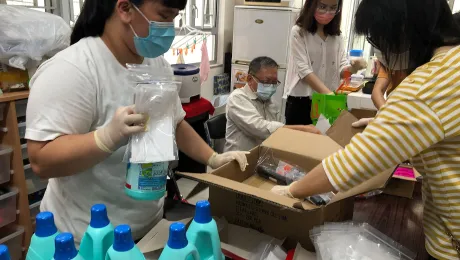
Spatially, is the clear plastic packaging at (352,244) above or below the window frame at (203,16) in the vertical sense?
below

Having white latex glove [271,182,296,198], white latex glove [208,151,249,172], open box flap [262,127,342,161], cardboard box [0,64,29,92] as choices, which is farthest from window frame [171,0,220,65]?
white latex glove [271,182,296,198]

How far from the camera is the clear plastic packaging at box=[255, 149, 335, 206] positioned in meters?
1.25

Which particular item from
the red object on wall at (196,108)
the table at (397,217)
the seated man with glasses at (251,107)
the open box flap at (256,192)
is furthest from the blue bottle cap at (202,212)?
the red object on wall at (196,108)

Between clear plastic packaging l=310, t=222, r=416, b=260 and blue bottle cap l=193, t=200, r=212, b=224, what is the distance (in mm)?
272


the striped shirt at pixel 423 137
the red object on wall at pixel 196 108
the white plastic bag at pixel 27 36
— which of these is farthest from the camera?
the red object on wall at pixel 196 108

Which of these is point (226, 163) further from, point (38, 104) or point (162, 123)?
point (38, 104)

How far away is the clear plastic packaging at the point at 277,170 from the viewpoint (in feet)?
4.09

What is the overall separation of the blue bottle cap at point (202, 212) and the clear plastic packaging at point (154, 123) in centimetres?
12

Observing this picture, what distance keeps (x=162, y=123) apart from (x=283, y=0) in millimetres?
3267

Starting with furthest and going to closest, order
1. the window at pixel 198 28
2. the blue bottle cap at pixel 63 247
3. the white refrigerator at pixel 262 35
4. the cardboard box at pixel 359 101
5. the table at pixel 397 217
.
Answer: the white refrigerator at pixel 262 35, the window at pixel 198 28, the cardboard box at pixel 359 101, the table at pixel 397 217, the blue bottle cap at pixel 63 247

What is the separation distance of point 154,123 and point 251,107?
4.50 ft

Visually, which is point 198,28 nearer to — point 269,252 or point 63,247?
point 269,252

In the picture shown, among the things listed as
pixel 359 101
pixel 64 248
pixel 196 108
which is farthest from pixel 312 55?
pixel 64 248

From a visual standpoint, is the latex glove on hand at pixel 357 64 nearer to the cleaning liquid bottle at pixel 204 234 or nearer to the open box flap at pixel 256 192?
the open box flap at pixel 256 192
